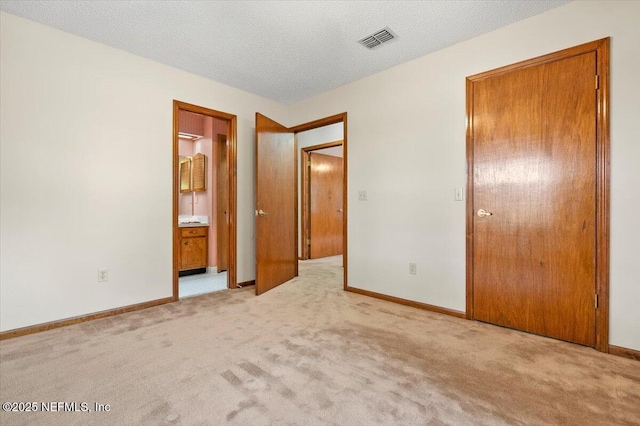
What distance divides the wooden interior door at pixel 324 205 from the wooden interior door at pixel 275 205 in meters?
1.65

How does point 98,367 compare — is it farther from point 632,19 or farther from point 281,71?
Result: point 632,19

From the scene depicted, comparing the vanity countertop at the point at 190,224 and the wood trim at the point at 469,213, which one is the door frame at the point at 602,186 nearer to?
the wood trim at the point at 469,213

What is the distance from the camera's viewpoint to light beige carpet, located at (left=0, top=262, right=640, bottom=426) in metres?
1.39

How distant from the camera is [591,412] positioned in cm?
141

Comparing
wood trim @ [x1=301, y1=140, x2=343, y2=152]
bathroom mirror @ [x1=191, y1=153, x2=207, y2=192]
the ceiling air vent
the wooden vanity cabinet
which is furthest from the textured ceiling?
the wooden vanity cabinet

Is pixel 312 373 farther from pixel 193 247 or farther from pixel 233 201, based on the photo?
pixel 193 247

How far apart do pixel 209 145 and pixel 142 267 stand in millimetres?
2436

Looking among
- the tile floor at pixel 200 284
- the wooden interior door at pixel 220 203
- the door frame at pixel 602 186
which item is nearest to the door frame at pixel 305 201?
the wooden interior door at pixel 220 203

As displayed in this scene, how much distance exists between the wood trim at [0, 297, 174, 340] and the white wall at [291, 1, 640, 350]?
216cm

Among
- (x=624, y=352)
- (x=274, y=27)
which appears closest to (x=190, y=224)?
(x=274, y=27)

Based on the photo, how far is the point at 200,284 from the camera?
3.93 meters

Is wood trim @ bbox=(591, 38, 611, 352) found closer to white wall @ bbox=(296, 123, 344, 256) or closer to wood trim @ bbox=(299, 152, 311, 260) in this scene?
white wall @ bbox=(296, 123, 344, 256)

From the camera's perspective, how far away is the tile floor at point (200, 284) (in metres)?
3.53

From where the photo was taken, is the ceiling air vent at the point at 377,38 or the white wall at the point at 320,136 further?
the white wall at the point at 320,136
